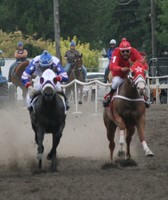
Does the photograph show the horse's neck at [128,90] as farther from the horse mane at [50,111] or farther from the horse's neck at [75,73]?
the horse's neck at [75,73]

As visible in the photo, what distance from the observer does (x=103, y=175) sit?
13562 mm

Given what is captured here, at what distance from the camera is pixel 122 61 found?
1623 cm

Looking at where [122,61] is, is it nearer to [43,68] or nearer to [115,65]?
[115,65]

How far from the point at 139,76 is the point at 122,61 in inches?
46.0

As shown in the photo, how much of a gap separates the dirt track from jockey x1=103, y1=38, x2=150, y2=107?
5.17 feet

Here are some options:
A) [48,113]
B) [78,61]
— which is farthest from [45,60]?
[78,61]

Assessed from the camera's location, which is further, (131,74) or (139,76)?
(131,74)

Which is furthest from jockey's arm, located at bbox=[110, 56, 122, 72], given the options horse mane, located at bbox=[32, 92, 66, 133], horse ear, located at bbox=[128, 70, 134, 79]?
horse mane, located at bbox=[32, 92, 66, 133]

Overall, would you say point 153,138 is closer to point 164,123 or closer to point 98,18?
point 164,123

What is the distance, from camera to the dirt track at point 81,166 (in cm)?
1145

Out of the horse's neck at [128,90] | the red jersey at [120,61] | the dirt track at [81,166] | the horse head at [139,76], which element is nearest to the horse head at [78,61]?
the dirt track at [81,166]

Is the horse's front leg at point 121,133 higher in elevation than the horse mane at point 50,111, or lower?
lower

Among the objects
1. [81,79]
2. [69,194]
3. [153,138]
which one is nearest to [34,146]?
[153,138]

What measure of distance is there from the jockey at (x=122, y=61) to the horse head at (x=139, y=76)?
370mm
